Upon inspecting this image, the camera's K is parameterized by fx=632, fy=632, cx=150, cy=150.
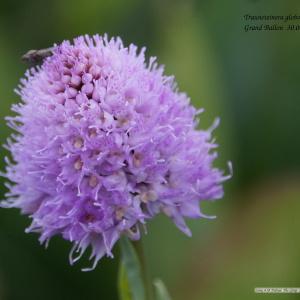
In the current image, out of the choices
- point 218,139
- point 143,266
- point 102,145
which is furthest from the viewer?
point 218,139

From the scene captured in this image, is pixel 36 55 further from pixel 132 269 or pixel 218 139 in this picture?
pixel 218 139

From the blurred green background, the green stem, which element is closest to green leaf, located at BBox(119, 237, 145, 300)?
the green stem

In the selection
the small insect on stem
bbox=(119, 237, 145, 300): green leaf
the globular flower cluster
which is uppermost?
the small insect on stem

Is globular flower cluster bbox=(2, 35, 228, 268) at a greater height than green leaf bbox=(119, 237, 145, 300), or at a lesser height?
greater

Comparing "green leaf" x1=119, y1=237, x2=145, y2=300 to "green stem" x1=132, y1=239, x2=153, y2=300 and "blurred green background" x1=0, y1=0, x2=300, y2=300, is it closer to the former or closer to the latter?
"green stem" x1=132, y1=239, x2=153, y2=300

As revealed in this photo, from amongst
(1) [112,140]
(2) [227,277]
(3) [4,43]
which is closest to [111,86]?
(1) [112,140]

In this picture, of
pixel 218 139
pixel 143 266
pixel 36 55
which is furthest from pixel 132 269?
pixel 218 139

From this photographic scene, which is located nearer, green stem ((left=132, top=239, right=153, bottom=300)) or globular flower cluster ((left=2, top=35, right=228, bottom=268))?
globular flower cluster ((left=2, top=35, right=228, bottom=268))

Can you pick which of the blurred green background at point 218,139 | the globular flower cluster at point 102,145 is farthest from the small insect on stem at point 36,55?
the blurred green background at point 218,139

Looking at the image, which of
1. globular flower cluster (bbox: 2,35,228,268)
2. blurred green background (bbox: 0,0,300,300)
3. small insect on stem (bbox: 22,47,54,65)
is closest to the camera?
globular flower cluster (bbox: 2,35,228,268)
